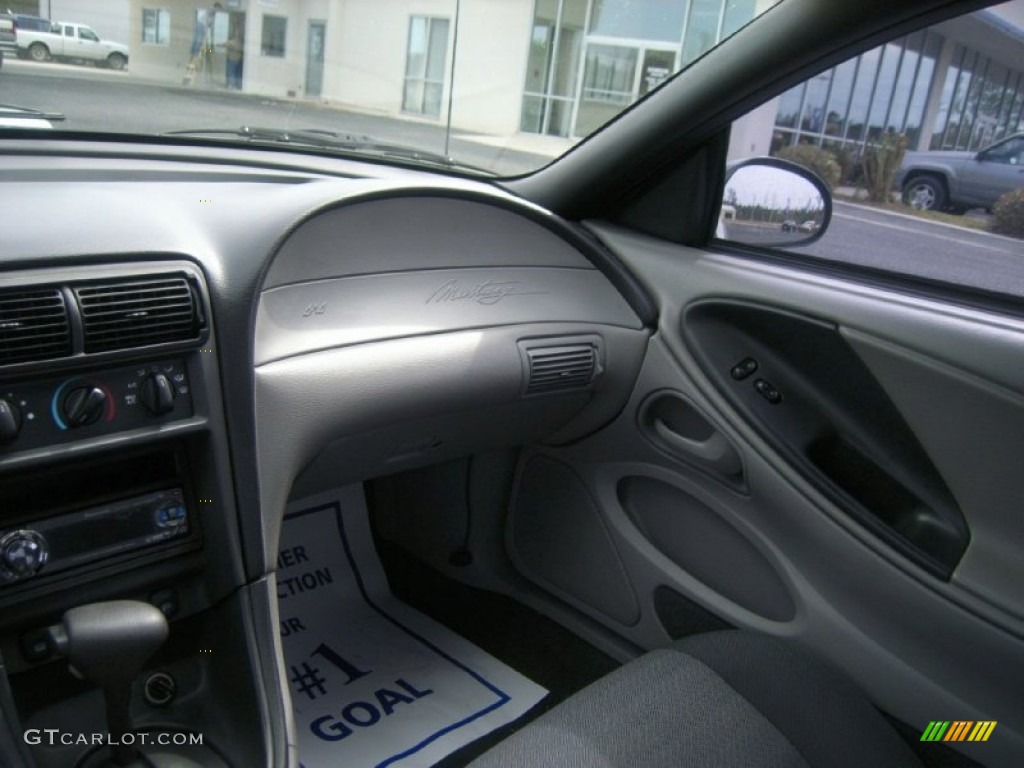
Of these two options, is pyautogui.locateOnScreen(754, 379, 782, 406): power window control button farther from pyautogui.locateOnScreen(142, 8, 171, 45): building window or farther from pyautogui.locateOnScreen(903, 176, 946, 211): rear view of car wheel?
pyautogui.locateOnScreen(142, 8, 171, 45): building window

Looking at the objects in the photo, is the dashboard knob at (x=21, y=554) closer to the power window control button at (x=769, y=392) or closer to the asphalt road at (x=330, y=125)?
the asphalt road at (x=330, y=125)

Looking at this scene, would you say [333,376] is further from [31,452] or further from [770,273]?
[770,273]

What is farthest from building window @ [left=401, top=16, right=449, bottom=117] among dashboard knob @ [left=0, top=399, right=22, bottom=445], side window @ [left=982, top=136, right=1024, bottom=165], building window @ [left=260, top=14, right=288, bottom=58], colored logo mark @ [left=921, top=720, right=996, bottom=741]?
colored logo mark @ [left=921, top=720, right=996, bottom=741]

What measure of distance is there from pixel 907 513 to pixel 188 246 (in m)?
1.64

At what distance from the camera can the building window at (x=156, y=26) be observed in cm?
200

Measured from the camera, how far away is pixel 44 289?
1.36 metres

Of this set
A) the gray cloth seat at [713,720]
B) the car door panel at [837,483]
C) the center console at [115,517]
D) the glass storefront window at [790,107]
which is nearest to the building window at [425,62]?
the car door panel at [837,483]

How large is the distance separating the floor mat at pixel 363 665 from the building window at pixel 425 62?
4.17 ft

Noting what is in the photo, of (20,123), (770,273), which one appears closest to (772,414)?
(770,273)

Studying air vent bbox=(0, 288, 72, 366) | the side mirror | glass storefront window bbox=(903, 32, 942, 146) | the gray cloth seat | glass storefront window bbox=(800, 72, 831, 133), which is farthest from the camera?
the side mirror

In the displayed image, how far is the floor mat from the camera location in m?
2.44

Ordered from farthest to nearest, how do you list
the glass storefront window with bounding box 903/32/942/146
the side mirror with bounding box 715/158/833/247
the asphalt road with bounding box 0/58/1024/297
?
the side mirror with bounding box 715/158/833/247
the glass storefront window with bounding box 903/32/942/146
the asphalt road with bounding box 0/58/1024/297

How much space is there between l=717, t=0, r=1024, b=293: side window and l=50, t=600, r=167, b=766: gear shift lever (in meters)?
1.77

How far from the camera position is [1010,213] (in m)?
2.10
